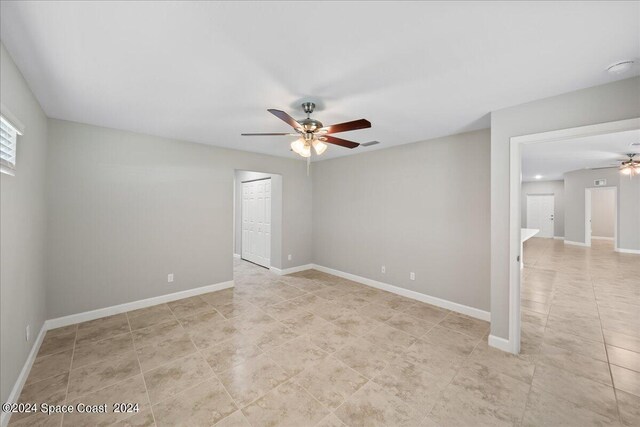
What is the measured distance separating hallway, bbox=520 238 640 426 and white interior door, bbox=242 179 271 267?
488cm

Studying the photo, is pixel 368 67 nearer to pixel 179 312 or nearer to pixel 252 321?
pixel 252 321

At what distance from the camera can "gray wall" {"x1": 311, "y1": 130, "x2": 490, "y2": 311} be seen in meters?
3.44

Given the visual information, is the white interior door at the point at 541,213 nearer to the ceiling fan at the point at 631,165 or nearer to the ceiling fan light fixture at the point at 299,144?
the ceiling fan at the point at 631,165

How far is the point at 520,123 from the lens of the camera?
251 cm

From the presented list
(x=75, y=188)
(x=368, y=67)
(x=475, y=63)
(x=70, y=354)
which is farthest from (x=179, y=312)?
(x=475, y=63)

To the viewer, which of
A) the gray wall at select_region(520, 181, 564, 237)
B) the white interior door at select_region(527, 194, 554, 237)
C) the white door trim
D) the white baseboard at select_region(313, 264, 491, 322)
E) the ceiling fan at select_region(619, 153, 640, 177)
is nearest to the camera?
the white door trim

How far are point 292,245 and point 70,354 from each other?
12.2 ft

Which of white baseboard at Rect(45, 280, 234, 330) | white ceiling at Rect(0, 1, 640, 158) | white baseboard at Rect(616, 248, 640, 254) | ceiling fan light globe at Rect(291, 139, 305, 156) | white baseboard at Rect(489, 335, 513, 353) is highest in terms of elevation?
white ceiling at Rect(0, 1, 640, 158)

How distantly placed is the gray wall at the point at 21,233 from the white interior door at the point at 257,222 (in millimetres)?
3603

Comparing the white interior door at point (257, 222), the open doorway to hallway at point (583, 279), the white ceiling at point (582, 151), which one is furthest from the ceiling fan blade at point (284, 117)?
the white ceiling at point (582, 151)

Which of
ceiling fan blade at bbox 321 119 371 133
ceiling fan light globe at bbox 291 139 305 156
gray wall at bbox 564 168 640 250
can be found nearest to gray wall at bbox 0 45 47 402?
ceiling fan light globe at bbox 291 139 305 156

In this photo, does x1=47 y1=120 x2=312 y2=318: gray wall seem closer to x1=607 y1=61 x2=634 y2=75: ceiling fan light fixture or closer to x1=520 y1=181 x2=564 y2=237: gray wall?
x1=607 y1=61 x2=634 y2=75: ceiling fan light fixture

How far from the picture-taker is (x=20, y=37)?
5.24ft

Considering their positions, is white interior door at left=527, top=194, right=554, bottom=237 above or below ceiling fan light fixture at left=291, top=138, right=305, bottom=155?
below
